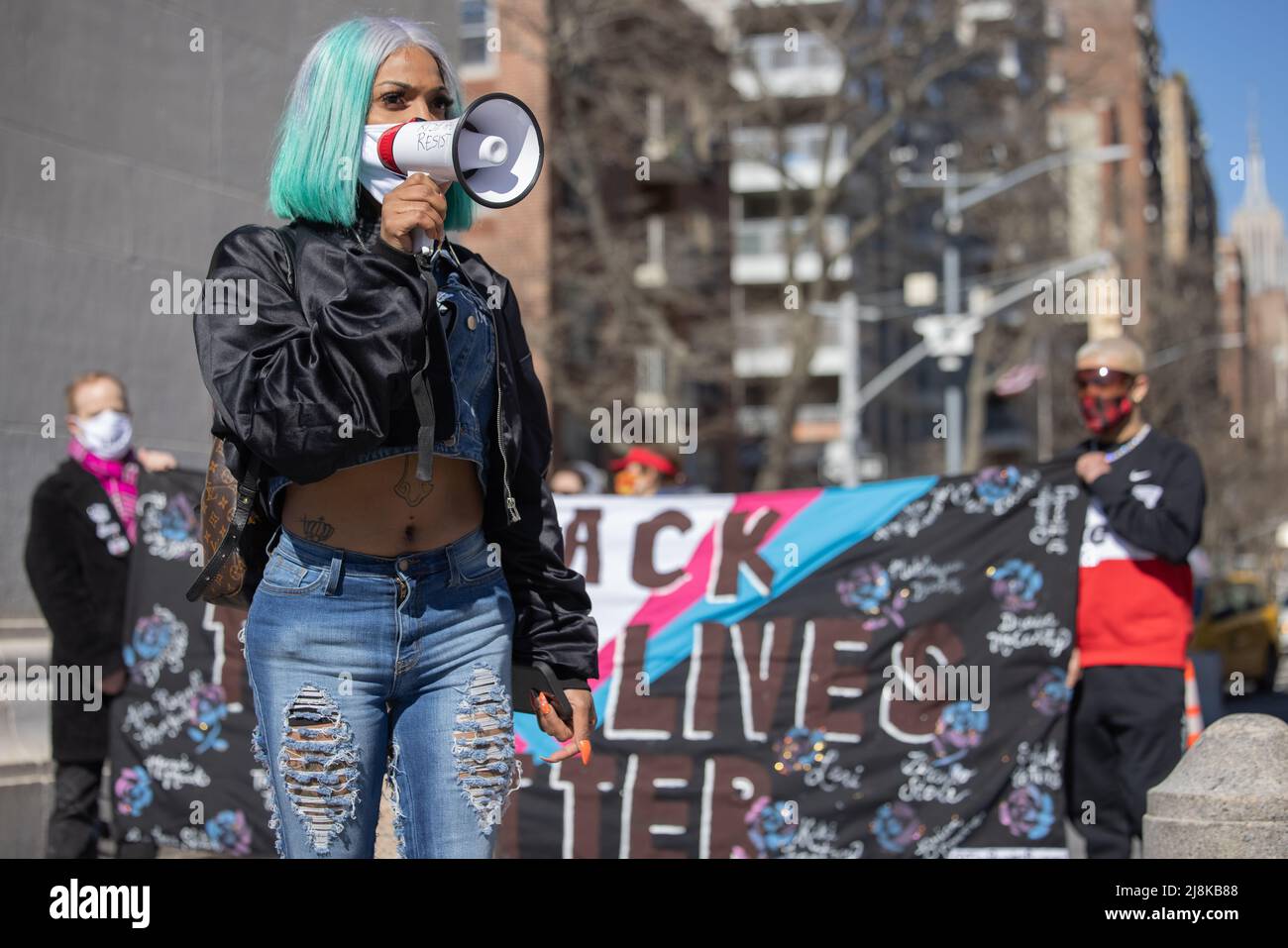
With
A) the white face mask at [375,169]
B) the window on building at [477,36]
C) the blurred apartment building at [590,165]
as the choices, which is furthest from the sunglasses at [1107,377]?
the window on building at [477,36]

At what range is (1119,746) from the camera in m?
5.78

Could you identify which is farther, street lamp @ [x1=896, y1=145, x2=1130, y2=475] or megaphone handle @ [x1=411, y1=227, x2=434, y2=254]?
street lamp @ [x1=896, y1=145, x2=1130, y2=475]

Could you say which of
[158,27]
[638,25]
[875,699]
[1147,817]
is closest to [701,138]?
[638,25]

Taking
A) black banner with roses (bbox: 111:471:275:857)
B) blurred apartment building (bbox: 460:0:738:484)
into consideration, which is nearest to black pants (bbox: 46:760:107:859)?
black banner with roses (bbox: 111:471:275:857)

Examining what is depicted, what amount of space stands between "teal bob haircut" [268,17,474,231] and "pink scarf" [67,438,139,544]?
4266 mm

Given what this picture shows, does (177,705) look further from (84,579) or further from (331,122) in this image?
(331,122)

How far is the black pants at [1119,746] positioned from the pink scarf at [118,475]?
13.6ft

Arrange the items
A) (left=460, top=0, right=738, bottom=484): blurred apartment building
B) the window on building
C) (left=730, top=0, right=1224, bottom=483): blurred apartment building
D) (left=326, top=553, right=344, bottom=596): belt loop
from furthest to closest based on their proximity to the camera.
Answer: the window on building, (left=730, top=0, right=1224, bottom=483): blurred apartment building, (left=460, top=0, right=738, bottom=484): blurred apartment building, (left=326, top=553, right=344, bottom=596): belt loop

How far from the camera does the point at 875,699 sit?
20.7ft

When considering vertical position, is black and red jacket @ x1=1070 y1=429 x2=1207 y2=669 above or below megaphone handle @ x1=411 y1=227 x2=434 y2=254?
below

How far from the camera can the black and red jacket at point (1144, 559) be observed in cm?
568

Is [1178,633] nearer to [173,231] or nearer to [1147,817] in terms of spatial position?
[1147,817]

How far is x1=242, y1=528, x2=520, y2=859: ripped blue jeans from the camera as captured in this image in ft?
8.70

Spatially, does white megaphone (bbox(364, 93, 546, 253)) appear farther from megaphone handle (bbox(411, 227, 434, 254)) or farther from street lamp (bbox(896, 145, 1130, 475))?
street lamp (bbox(896, 145, 1130, 475))
